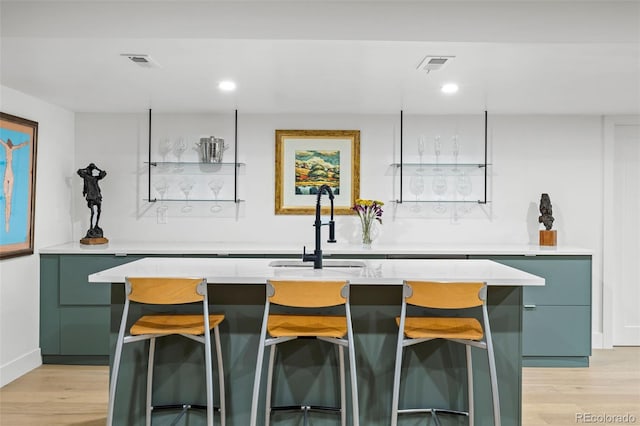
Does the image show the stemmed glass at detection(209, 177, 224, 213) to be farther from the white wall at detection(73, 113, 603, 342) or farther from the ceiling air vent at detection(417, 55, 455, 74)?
the ceiling air vent at detection(417, 55, 455, 74)

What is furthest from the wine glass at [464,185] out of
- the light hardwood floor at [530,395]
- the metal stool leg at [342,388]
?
the metal stool leg at [342,388]

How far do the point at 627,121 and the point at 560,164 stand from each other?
71 centimetres

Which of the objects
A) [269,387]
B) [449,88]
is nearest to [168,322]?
[269,387]

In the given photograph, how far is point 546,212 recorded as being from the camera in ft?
15.8

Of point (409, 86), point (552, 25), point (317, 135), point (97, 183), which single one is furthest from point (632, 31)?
point (97, 183)

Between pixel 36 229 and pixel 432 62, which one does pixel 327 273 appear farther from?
pixel 36 229

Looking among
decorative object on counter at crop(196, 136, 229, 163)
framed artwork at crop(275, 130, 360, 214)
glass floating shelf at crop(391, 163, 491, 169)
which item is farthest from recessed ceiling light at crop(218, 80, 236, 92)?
glass floating shelf at crop(391, 163, 491, 169)

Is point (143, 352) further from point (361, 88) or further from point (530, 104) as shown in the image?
point (530, 104)

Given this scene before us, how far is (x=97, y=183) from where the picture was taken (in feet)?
15.8

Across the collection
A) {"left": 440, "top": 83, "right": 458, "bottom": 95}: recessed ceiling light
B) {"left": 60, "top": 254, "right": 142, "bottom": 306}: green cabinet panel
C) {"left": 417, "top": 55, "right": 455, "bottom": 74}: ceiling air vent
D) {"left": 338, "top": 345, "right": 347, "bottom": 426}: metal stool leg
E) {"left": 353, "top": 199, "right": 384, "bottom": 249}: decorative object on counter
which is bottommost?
{"left": 338, "top": 345, "right": 347, "bottom": 426}: metal stool leg

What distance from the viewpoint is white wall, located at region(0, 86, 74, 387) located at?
391cm

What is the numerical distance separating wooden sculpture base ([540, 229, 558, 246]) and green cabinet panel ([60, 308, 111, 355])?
364cm

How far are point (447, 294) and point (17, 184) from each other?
319 cm

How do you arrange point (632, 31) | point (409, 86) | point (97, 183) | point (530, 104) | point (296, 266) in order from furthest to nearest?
point (97, 183)
point (530, 104)
point (409, 86)
point (296, 266)
point (632, 31)
